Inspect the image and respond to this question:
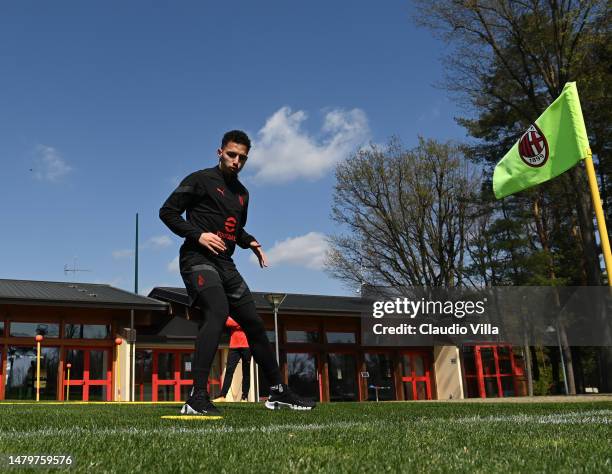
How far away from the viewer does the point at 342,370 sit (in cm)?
2681

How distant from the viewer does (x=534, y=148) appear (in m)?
6.58

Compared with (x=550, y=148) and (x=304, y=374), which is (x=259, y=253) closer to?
(x=550, y=148)

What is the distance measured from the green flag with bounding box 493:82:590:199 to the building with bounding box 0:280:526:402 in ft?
51.7

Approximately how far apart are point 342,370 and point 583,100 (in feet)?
48.1

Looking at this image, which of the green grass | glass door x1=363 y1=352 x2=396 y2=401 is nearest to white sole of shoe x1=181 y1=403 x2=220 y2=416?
the green grass

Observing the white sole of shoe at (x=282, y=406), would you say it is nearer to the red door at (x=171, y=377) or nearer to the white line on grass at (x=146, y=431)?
the white line on grass at (x=146, y=431)

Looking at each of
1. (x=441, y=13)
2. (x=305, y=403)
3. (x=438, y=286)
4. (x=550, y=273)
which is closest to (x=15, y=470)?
(x=305, y=403)

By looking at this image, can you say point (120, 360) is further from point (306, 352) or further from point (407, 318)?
point (407, 318)

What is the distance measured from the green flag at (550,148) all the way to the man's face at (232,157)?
11.1 feet

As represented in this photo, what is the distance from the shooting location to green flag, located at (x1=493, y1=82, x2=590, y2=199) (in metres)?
6.08

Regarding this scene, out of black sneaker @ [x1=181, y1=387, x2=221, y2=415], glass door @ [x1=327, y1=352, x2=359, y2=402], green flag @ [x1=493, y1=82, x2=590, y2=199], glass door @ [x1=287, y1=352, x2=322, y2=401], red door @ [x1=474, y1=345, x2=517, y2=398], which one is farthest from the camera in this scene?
red door @ [x1=474, y1=345, x2=517, y2=398]

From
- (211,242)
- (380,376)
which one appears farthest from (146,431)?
(380,376)

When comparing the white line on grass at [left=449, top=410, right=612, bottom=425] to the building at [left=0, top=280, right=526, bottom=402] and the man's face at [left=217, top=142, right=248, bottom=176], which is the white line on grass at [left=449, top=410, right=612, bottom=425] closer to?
the man's face at [left=217, top=142, right=248, bottom=176]

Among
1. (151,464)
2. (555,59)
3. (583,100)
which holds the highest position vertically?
(555,59)
